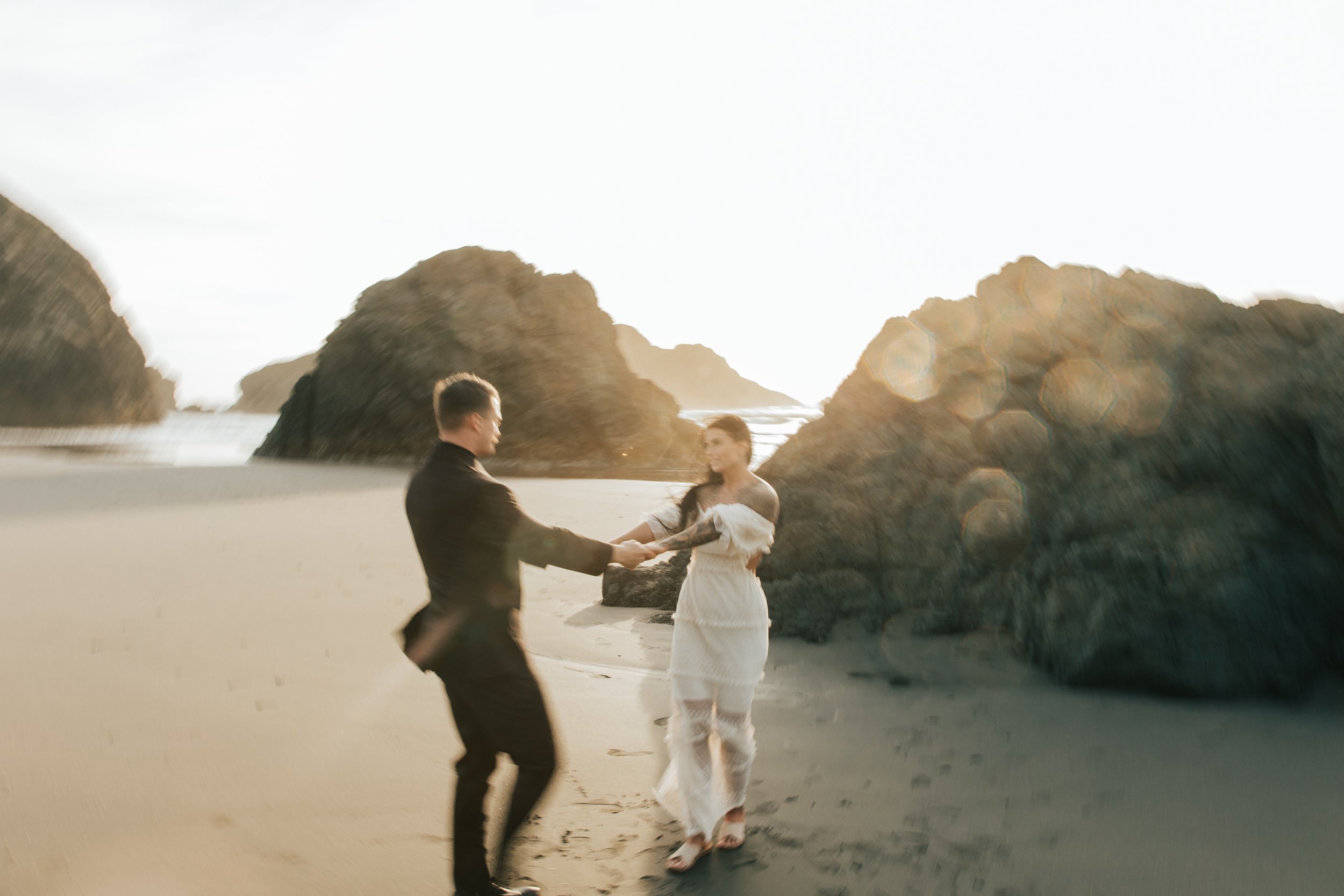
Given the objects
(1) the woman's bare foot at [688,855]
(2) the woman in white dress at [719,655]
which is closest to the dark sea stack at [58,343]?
(2) the woman in white dress at [719,655]

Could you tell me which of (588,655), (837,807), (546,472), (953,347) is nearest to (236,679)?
(588,655)

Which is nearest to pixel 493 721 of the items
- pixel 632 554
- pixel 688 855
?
pixel 632 554

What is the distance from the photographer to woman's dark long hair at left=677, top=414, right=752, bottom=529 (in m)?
3.69

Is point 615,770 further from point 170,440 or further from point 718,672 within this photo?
point 170,440

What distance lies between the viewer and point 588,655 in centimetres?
681

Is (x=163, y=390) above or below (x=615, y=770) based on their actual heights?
above

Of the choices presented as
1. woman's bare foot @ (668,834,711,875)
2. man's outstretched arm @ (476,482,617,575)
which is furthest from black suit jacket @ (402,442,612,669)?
woman's bare foot @ (668,834,711,875)

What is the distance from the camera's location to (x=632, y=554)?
3498mm

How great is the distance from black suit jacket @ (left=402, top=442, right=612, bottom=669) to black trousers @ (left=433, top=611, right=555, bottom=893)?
51 mm

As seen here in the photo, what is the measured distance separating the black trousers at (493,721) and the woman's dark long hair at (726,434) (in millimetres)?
1121

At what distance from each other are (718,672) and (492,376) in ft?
107

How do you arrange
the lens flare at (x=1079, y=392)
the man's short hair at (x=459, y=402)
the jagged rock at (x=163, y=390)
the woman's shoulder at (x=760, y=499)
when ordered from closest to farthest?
the man's short hair at (x=459, y=402) → the woman's shoulder at (x=760, y=499) → the lens flare at (x=1079, y=392) → the jagged rock at (x=163, y=390)

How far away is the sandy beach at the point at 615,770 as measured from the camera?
3.40 m

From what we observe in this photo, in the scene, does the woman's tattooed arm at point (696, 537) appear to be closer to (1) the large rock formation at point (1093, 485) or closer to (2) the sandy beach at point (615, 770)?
(2) the sandy beach at point (615, 770)
